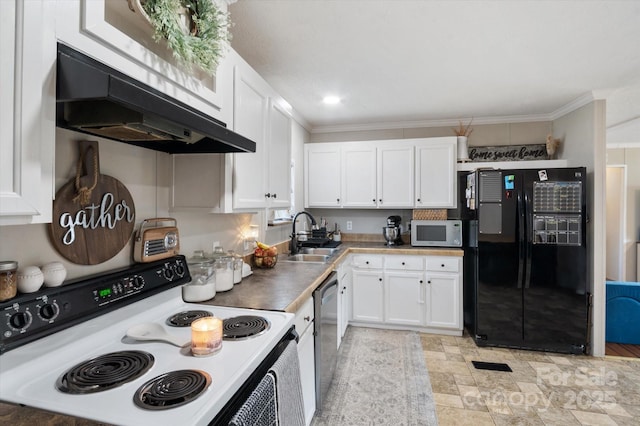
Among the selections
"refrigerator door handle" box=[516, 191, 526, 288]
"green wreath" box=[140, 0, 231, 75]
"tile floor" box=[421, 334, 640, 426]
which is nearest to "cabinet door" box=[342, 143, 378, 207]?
"refrigerator door handle" box=[516, 191, 526, 288]

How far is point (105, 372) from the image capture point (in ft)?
2.79

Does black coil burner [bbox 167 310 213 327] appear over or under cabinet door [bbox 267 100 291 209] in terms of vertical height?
under

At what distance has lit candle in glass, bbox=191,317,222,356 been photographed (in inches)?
38.5

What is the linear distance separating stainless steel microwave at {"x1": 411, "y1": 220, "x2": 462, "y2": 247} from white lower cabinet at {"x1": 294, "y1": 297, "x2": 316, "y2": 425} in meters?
2.01

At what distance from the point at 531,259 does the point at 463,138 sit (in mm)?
1473

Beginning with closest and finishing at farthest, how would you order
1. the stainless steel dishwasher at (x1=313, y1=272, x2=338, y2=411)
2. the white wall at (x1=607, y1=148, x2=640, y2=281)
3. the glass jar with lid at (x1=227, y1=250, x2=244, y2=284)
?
1. the glass jar with lid at (x1=227, y1=250, x2=244, y2=284)
2. the stainless steel dishwasher at (x1=313, y1=272, x2=338, y2=411)
3. the white wall at (x1=607, y1=148, x2=640, y2=281)

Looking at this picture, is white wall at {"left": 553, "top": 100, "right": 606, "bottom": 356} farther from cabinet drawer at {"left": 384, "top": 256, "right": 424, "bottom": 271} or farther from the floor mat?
cabinet drawer at {"left": 384, "top": 256, "right": 424, "bottom": 271}

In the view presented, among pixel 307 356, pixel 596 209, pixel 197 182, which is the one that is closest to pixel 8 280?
pixel 197 182

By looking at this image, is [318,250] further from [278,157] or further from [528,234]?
[528,234]

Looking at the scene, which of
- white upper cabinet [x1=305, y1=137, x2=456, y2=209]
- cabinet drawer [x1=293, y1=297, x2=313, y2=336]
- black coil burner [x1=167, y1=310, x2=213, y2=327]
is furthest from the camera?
white upper cabinet [x1=305, y1=137, x2=456, y2=209]

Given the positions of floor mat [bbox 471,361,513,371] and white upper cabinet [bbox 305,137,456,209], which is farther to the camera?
white upper cabinet [bbox 305,137,456,209]

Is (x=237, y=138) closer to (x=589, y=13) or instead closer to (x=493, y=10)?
(x=493, y=10)

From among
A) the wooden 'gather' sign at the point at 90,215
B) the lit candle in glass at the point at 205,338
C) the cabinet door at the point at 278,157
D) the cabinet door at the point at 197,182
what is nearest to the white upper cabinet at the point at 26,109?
the wooden 'gather' sign at the point at 90,215

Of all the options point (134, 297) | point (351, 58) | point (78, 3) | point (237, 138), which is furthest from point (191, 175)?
point (351, 58)
